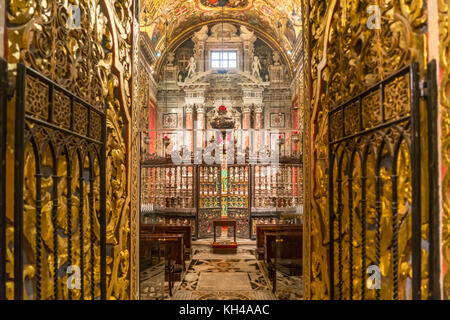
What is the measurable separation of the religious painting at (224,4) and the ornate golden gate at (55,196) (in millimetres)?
11160

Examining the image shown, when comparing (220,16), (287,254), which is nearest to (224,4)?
(220,16)

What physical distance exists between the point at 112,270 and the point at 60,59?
4.35 ft

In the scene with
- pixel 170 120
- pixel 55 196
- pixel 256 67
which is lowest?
pixel 55 196

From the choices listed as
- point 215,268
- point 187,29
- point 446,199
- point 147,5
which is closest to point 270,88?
point 187,29

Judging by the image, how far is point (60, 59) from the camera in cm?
157

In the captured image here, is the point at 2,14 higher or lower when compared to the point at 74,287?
higher

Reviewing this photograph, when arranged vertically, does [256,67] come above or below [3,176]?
above

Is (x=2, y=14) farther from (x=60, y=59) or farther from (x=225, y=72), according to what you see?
(x=225, y=72)

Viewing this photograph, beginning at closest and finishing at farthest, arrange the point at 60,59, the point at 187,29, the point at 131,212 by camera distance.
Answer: the point at 60,59
the point at 131,212
the point at 187,29

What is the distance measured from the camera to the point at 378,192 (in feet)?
5.16

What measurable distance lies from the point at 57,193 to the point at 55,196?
0.04m

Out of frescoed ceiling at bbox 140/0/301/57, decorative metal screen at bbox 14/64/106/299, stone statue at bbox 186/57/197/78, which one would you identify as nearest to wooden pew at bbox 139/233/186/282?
decorative metal screen at bbox 14/64/106/299

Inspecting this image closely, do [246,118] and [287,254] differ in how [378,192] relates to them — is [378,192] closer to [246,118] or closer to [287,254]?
[287,254]

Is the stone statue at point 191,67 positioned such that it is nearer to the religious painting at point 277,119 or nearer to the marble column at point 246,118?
the marble column at point 246,118
